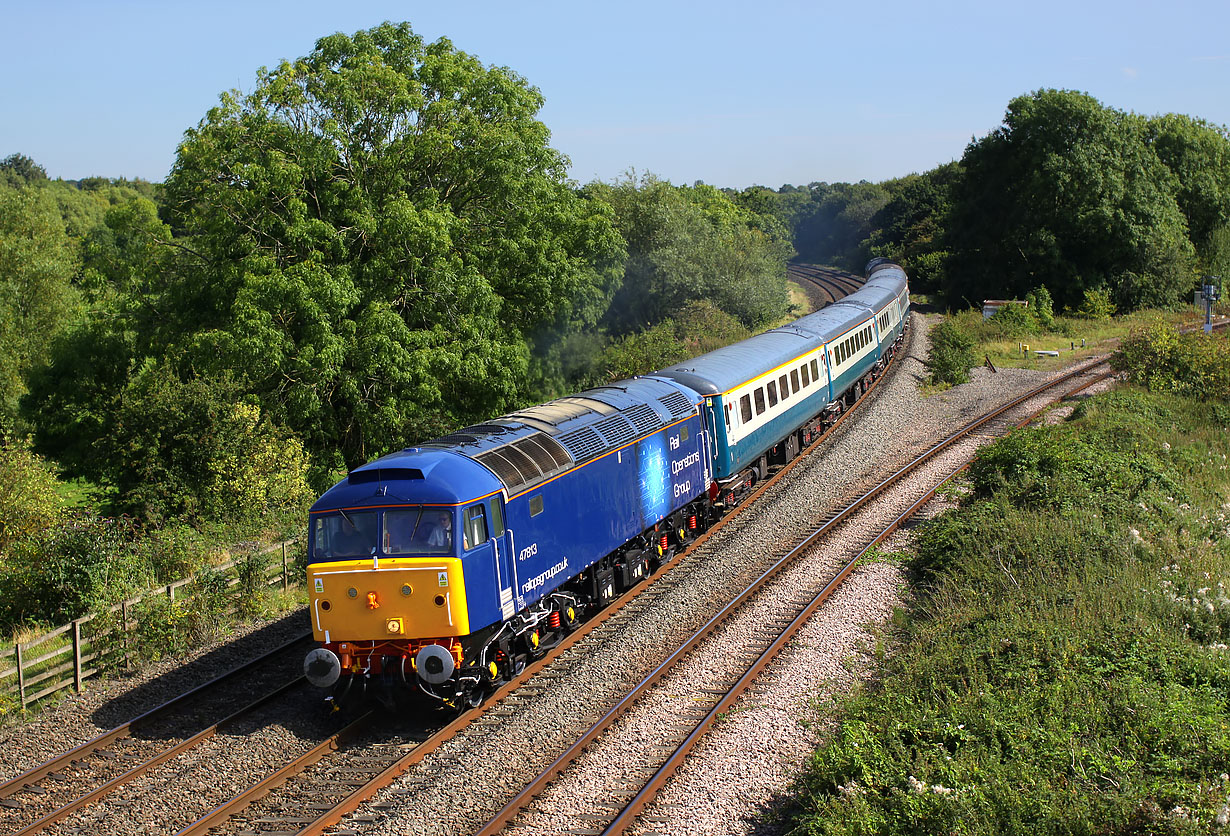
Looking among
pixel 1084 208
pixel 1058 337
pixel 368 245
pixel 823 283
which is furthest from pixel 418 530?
pixel 823 283

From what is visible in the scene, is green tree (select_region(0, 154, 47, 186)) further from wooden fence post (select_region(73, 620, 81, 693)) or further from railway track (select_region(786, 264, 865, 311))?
wooden fence post (select_region(73, 620, 81, 693))

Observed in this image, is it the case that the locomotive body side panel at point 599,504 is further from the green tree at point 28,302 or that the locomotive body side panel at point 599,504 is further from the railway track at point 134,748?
the green tree at point 28,302

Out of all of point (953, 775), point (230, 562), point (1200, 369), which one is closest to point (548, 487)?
point (953, 775)

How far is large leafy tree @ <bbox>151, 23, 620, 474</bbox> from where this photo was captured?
2462cm

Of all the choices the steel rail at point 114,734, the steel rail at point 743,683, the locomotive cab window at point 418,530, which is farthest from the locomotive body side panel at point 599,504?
the steel rail at point 114,734

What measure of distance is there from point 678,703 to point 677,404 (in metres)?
7.40

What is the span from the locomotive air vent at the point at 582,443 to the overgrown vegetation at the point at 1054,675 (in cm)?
521

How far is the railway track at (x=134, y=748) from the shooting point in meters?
10.0

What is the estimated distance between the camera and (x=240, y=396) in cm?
2403

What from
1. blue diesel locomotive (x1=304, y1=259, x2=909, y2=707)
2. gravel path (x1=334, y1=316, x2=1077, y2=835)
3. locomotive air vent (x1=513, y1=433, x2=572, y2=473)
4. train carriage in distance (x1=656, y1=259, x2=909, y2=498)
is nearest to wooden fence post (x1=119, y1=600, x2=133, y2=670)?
blue diesel locomotive (x1=304, y1=259, x2=909, y2=707)

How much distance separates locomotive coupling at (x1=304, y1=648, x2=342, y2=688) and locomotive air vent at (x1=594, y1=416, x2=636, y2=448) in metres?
5.58

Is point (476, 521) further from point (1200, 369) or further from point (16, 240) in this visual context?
point (16, 240)

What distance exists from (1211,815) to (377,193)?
977 inches

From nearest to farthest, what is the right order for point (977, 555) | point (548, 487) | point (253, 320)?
point (548, 487) → point (977, 555) → point (253, 320)
